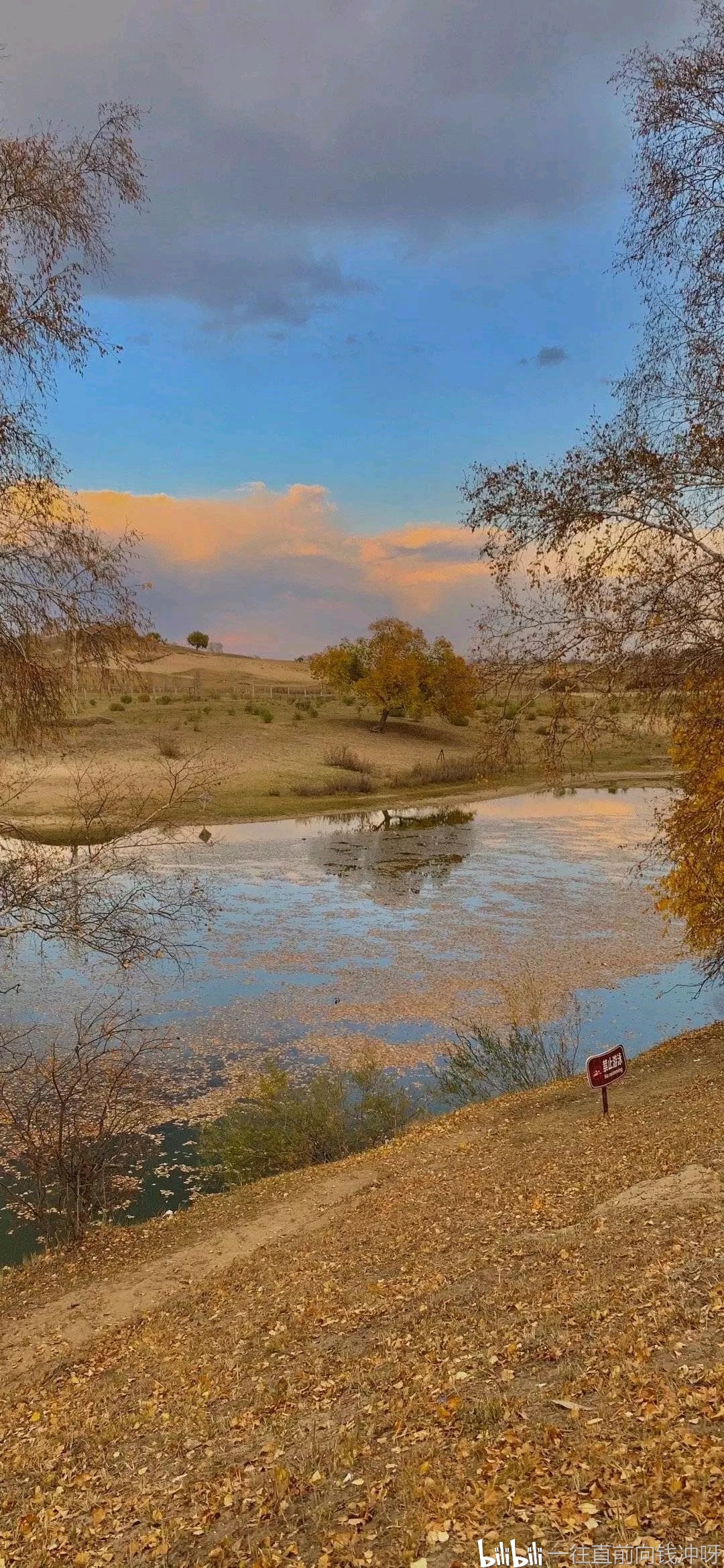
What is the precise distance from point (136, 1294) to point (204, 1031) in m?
8.06

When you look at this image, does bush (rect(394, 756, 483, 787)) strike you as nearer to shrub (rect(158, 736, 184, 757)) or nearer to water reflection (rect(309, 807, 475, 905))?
water reflection (rect(309, 807, 475, 905))

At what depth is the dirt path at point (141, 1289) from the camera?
8.16 meters

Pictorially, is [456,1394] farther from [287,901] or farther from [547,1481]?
[287,901]

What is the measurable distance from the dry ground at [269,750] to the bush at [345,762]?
286 mm

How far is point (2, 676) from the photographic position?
7738 millimetres

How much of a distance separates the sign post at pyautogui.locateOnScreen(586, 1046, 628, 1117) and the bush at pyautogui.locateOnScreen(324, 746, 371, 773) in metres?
38.5

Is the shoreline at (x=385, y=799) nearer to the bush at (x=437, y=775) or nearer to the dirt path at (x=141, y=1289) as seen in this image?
the bush at (x=437, y=775)

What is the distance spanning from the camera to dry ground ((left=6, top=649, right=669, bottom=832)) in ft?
129

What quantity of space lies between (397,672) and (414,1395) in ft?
185

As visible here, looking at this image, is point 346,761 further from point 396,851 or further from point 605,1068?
point 605,1068

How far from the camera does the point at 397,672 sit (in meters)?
60.5

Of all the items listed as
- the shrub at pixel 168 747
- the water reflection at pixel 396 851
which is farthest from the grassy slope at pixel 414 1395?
the shrub at pixel 168 747

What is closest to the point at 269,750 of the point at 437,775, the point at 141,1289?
the point at 437,775

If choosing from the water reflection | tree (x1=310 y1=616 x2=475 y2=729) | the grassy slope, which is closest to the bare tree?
the grassy slope
